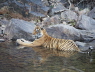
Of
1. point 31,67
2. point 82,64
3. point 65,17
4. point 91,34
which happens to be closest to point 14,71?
point 31,67

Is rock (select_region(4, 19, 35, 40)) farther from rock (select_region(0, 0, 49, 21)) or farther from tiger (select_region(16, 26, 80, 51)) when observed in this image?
rock (select_region(0, 0, 49, 21))

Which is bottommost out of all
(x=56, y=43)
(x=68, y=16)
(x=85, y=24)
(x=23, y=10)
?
(x=56, y=43)

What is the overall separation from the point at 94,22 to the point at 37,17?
5850 millimetres

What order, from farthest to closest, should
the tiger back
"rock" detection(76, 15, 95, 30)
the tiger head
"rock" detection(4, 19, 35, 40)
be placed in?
"rock" detection(76, 15, 95, 30), "rock" detection(4, 19, 35, 40), the tiger head, the tiger back

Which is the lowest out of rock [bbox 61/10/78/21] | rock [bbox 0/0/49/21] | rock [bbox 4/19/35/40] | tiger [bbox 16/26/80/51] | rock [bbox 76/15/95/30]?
tiger [bbox 16/26/80/51]

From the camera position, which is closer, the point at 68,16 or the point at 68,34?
the point at 68,34

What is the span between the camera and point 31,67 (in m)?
4.20

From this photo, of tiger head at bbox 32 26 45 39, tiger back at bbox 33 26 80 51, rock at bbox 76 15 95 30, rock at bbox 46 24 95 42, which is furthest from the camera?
rock at bbox 76 15 95 30

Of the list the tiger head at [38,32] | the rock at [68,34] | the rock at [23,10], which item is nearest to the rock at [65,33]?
the rock at [68,34]

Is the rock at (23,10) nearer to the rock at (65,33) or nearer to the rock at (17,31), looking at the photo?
the rock at (17,31)

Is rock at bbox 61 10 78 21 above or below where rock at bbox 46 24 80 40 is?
above

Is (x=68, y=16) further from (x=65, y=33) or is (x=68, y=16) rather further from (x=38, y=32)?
(x=38, y=32)

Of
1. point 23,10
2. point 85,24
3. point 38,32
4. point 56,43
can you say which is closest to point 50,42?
point 56,43

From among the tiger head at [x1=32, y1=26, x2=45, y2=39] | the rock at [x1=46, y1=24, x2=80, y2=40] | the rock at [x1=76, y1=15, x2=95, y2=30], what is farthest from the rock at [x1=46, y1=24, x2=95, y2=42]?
the tiger head at [x1=32, y1=26, x2=45, y2=39]
